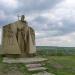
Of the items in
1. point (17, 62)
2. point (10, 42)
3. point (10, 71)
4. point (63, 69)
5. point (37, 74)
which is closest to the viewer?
point (37, 74)

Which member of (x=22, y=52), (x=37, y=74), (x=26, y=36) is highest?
(x=26, y=36)

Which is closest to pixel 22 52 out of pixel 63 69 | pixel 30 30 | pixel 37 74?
pixel 30 30

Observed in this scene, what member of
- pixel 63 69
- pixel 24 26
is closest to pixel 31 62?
pixel 63 69

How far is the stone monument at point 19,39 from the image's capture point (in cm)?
1662

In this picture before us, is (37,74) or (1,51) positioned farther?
(1,51)

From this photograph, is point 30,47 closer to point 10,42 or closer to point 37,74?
point 10,42

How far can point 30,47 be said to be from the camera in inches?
682

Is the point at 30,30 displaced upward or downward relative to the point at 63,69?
upward

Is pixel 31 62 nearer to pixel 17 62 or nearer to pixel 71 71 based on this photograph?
pixel 17 62

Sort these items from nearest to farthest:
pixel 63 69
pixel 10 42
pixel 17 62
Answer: pixel 63 69, pixel 17 62, pixel 10 42

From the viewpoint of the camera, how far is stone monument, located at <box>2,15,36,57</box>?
16625 millimetres

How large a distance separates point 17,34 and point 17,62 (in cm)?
315

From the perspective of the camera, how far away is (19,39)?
17.3 meters

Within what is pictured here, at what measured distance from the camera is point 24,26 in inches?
682
